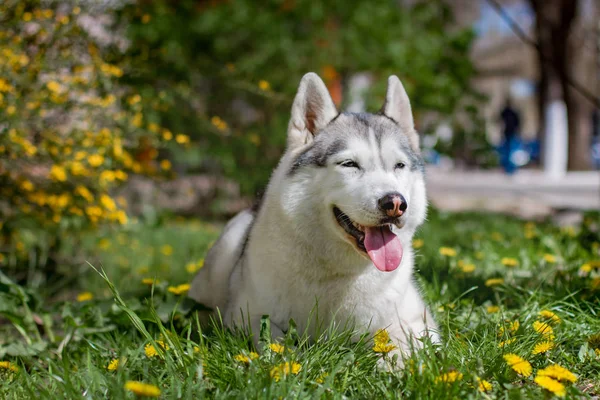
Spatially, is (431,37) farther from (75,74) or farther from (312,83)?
(312,83)

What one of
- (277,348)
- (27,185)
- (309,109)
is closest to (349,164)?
(309,109)

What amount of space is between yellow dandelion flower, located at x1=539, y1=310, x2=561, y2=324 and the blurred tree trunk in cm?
785

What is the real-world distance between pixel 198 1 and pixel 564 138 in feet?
44.2

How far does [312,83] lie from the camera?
3.13 metres

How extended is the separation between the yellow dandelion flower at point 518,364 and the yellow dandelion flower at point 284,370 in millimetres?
807

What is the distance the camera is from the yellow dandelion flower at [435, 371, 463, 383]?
86.4 inches

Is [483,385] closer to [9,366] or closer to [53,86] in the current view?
[9,366]

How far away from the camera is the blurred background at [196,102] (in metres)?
4.60

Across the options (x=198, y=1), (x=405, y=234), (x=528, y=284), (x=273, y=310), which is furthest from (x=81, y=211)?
(x=198, y=1)

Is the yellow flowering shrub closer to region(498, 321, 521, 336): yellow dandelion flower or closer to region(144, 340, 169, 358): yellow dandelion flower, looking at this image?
region(144, 340, 169, 358): yellow dandelion flower

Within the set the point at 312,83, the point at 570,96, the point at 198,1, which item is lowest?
the point at 570,96

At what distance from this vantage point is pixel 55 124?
485cm

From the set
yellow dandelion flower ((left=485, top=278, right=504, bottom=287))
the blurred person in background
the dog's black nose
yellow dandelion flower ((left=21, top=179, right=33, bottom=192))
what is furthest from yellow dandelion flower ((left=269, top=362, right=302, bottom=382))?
the blurred person in background

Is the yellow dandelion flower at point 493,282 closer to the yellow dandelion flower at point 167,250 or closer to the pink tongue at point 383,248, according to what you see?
the pink tongue at point 383,248
